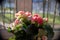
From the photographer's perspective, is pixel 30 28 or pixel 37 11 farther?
pixel 37 11

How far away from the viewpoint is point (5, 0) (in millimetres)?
1910

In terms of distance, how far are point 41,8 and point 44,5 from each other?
0.20 ft

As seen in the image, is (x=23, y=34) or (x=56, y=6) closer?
(x=23, y=34)

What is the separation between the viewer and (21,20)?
3.90 ft

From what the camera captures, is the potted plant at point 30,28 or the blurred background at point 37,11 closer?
the potted plant at point 30,28

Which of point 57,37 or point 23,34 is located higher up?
point 23,34

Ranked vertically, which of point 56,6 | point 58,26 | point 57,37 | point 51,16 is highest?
point 56,6

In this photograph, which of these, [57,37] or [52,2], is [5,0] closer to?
[52,2]

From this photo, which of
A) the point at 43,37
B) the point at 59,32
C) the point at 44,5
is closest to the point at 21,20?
the point at 43,37

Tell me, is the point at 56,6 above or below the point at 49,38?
above

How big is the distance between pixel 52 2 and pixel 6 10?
61 cm

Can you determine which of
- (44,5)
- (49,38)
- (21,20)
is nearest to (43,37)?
(49,38)

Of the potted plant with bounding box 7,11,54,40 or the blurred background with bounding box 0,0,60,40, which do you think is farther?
the blurred background with bounding box 0,0,60,40

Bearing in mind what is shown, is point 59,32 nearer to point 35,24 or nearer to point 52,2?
point 52,2
